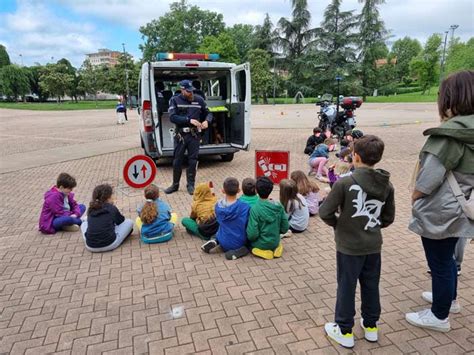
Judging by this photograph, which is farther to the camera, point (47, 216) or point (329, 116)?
point (329, 116)

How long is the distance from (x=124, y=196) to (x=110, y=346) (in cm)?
435

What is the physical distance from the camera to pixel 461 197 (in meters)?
2.30

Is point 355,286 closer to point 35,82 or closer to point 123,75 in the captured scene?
point 123,75

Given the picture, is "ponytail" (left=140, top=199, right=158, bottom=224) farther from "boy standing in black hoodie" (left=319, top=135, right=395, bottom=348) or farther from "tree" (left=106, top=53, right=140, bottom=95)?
"tree" (left=106, top=53, right=140, bottom=95)

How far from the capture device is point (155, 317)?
3.00 meters

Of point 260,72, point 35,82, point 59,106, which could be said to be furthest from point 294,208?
point 35,82

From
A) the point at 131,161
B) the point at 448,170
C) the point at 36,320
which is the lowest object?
the point at 36,320

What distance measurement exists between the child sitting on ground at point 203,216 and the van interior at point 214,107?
4130mm

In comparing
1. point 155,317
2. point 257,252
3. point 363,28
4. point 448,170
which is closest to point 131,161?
point 257,252

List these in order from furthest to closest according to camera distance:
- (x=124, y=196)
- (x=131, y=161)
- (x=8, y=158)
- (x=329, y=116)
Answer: (x=329, y=116) < (x=8, y=158) < (x=124, y=196) < (x=131, y=161)

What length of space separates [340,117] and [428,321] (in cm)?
1002

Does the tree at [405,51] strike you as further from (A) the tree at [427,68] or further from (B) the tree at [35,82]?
(B) the tree at [35,82]

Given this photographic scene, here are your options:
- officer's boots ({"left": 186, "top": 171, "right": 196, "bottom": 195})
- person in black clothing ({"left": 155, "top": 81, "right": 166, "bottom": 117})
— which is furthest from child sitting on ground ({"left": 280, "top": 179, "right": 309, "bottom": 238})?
person in black clothing ({"left": 155, "top": 81, "right": 166, "bottom": 117})

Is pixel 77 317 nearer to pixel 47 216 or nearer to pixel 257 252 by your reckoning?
pixel 257 252
